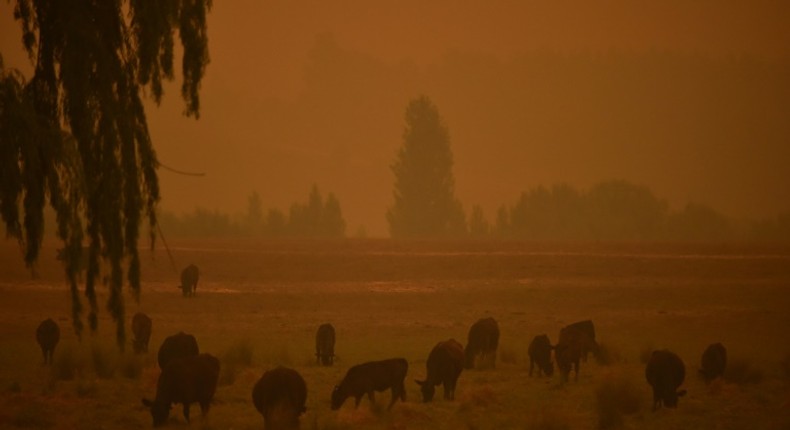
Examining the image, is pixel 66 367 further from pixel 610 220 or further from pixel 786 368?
pixel 610 220

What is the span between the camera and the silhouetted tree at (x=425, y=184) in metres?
87.2

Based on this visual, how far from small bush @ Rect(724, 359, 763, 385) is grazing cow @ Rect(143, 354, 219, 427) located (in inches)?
432

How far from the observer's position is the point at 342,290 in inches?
1686

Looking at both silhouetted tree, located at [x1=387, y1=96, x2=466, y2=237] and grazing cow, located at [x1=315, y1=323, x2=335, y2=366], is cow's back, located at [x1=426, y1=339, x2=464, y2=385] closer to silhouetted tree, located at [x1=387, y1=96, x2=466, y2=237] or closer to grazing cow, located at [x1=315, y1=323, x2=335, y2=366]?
grazing cow, located at [x1=315, y1=323, x2=335, y2=366]

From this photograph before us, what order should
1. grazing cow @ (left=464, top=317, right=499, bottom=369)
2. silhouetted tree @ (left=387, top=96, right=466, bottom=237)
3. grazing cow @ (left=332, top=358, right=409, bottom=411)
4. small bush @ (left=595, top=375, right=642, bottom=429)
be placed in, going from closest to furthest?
1. small bush @ (left=595, top=375, right=642, bottom=429)
2. grazing cow @ (left=332, top=358, right=409, bottom=411)
3. grazing cow @ (left=464, top=317, right=499, bottom=369)
4. silhouetted tree @ (left=387, top=96, right=466, bottom=237)

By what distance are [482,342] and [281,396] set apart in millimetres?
9080

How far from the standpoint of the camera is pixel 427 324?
114ft

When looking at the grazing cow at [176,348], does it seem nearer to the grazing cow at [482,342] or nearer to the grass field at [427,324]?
the grass field at [427,324]

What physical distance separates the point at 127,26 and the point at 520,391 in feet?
35.2

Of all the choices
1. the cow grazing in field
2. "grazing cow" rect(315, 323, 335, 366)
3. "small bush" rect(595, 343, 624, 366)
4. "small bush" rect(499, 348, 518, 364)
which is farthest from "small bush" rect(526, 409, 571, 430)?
"small bush" rect(595, 343, 624, 366)

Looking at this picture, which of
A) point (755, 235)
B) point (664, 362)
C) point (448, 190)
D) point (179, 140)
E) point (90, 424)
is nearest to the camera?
point (90, 424)

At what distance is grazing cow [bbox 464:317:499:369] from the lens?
81.5 ft

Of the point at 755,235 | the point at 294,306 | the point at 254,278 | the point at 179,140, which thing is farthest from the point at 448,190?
the point at 179,140

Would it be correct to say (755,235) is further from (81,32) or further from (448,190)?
(81,32)
